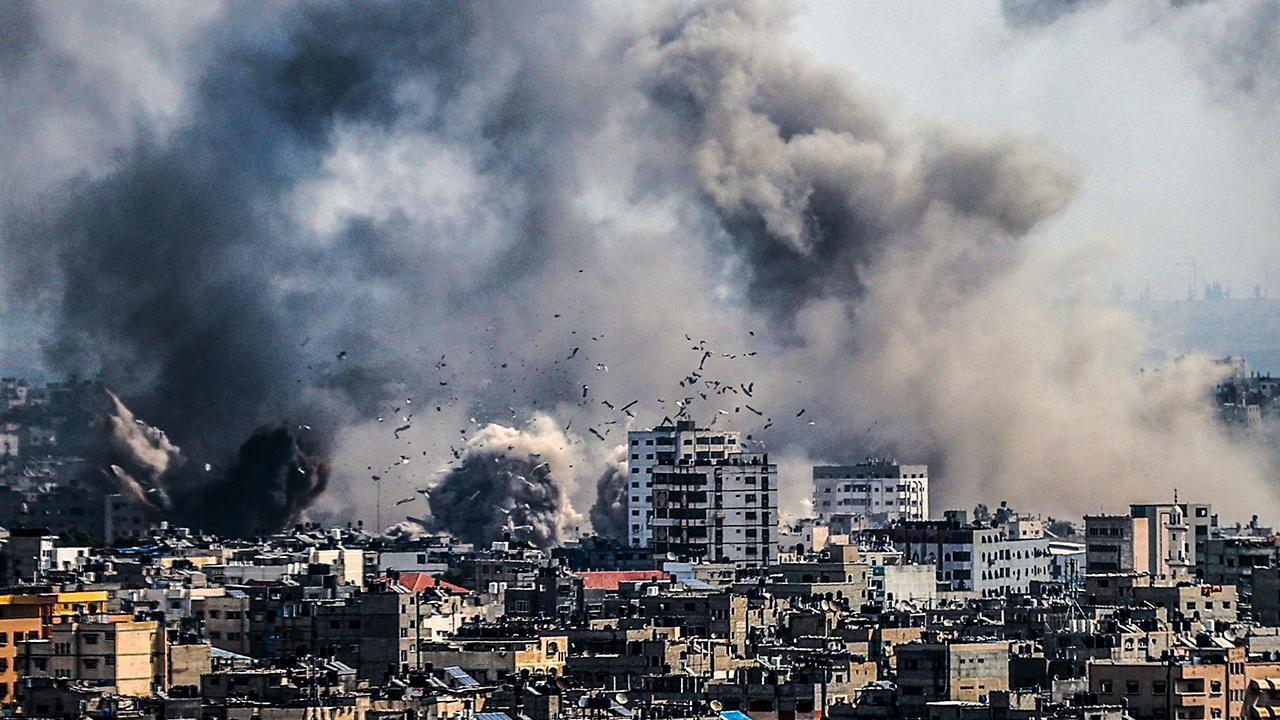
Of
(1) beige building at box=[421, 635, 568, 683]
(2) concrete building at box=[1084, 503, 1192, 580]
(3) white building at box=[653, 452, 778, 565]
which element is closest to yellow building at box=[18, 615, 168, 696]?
(1) beige building at box=[421, 635, 568, 683]

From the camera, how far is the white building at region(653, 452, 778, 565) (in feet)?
339

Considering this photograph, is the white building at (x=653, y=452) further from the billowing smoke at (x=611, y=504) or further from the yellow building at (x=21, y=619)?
the yellow building at (x=21, y=619)

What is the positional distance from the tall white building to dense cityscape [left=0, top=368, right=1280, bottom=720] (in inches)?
77.5

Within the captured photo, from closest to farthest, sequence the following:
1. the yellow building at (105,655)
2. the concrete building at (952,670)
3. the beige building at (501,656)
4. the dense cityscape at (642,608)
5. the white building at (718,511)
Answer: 1. the dense cityscape at (642,608)
2. the yellow building at (105,655)
3. the concrete building at (952,670)
4. the beige building at (501,656)
5. the white building at (718,511)

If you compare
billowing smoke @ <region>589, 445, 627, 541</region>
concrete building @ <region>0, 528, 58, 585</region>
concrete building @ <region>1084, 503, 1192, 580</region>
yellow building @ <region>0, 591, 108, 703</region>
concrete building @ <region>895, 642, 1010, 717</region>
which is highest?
billowing smoke @ <region>589, 445, 627, 541</region>

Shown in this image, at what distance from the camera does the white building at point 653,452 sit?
363 feet

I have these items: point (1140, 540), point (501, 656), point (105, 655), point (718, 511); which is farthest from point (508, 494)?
point (105, 655)

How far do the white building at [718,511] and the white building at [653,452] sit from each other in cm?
351

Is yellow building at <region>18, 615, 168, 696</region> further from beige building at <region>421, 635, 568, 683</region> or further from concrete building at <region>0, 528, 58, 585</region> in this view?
concrete building at <region>0, 528, 58, 585</region>

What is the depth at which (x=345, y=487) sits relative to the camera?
125m

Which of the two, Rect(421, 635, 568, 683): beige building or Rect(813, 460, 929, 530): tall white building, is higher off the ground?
Rect(813, 460, 929, 530): tall white building

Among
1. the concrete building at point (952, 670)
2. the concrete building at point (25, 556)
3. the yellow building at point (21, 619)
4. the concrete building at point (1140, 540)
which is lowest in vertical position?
the concrete building at point (952, 670)

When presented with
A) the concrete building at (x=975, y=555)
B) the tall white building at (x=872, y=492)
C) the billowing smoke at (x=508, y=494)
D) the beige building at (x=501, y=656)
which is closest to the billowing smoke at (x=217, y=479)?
the billowing smoke at (x=508, y=494)

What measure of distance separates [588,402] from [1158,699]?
82.8 meters
